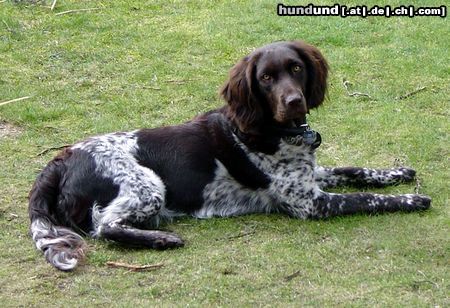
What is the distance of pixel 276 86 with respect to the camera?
6305 millimetres

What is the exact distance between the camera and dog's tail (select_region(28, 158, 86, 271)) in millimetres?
5730

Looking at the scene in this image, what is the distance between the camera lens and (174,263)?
5.71 m

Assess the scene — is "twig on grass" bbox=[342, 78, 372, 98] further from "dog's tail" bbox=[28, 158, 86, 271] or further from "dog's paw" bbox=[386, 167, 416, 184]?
"dog's tail" bbox=[28, 158, 86, 271]

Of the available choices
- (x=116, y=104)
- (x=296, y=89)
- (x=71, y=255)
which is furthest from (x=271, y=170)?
(x=116, y=104)

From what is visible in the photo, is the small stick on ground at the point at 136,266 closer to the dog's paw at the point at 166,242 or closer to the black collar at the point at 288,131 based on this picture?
the dog's paw at the point at 166,242

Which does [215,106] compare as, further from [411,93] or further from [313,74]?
[313,74]

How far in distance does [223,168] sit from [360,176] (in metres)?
1.05

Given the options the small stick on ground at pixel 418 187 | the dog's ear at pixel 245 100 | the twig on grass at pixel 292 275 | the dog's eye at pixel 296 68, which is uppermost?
the dog's eye at pixel 296 68

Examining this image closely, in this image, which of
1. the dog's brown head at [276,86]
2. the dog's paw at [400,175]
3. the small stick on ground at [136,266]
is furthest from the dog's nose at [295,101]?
the small stick on ground at [136,266]

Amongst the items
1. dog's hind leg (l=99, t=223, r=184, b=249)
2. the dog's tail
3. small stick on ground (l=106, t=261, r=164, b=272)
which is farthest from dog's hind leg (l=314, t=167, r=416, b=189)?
the dog's tail

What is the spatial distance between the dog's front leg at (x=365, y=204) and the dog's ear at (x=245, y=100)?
667mm

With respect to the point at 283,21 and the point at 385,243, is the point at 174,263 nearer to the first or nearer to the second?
the point at 385,243

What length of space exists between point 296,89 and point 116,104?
295 cm

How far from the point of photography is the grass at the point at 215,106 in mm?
5359
